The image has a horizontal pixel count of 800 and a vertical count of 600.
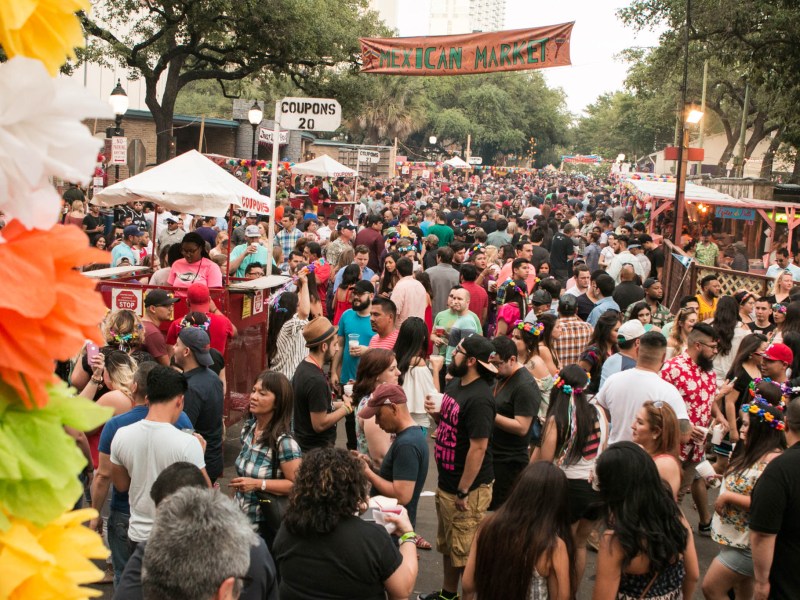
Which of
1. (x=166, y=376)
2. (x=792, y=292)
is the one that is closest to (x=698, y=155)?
(x=792, y=292)

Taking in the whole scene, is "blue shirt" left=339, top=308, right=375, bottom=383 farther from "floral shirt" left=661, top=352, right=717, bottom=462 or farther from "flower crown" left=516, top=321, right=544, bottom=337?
"floral shirt" left=661, top=352, right=717, bottom=462

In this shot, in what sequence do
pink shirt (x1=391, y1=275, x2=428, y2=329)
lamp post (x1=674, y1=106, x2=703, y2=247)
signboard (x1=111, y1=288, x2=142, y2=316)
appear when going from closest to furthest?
signboard (x1=111, y1=288, x2=142, y2=316)
pink shirt (x1=391, y1=275, x2=428, y2=329)
lamp post (x1=674, y1=106, x2=703, y2=247)

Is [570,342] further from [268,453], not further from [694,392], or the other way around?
[268,453]

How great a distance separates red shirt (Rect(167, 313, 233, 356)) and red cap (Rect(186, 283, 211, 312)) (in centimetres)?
12

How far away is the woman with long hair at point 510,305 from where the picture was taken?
31.2 ft

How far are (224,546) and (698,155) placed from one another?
2028cm

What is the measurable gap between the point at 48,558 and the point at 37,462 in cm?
12

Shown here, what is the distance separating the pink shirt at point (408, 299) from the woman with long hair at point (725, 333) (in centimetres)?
303

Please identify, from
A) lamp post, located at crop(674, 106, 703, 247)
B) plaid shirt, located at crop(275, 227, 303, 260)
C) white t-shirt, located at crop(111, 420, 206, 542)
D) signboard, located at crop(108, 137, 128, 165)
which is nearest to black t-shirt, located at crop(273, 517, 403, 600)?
white t-shirt, located at crop(111, 420, 206, 542)

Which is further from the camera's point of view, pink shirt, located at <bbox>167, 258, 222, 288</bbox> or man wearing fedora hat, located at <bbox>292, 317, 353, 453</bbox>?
pink shirt, located at <bbox>167, 258, 222, 288</bbox>

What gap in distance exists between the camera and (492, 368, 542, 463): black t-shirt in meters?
6.38

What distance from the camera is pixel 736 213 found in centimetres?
2606

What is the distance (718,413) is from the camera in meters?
7.61

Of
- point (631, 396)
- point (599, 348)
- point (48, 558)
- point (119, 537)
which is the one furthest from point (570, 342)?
point (48, 558)
